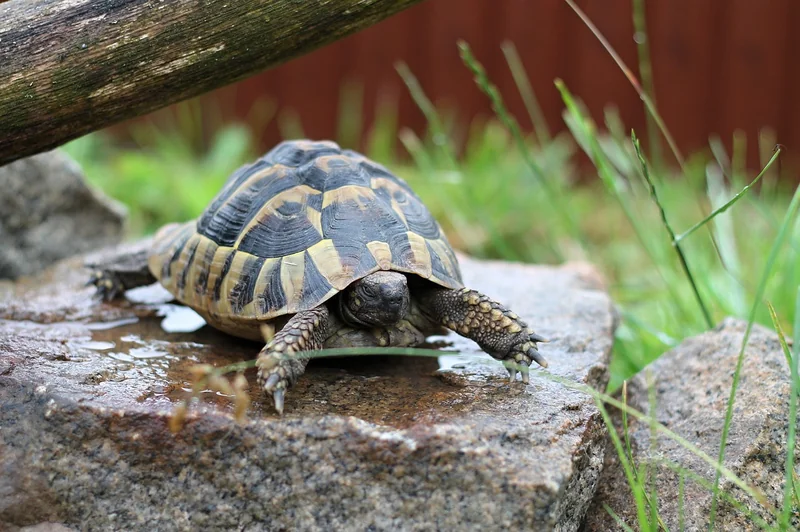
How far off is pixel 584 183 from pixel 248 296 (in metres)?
4.83

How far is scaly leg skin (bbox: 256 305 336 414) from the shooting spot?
72.3 inches

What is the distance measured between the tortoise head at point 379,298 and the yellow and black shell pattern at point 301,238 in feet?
0.13

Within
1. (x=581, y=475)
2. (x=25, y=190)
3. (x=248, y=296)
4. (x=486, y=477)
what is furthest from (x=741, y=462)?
(x=25, y=190)

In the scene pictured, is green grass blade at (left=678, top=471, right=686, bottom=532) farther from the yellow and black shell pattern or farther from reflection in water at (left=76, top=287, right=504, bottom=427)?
the yellow and black shell pattern

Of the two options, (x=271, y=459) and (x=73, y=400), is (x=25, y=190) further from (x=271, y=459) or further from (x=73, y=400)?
(x=271, y=459)

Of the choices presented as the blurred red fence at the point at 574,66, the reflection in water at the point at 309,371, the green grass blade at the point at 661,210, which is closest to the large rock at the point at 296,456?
the reflection in water at the point at 309,371

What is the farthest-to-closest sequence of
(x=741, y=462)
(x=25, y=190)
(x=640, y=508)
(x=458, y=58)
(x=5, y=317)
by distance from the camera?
(x=458, y=58) → (x=25, y=190) → (x=5, y=317) → (x=741, y=462) → (x=640, y=508)

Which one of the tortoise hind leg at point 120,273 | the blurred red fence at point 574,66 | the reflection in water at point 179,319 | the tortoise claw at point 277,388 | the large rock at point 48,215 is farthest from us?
the blurred red fence at point 574,66

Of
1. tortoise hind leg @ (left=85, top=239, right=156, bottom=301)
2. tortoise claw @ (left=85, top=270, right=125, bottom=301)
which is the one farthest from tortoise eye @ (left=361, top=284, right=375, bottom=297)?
tortoise claw @ (left=85, top=270, right=125, bottom=301)

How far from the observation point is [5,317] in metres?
2.58

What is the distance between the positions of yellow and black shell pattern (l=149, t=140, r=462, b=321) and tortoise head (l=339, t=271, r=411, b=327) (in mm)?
39

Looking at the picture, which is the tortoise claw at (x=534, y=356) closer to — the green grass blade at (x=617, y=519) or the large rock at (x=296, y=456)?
the large rock at (x=296, y=456)

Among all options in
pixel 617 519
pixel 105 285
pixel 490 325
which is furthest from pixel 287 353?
pixel 105 285

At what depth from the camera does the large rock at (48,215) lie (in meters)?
3.32
